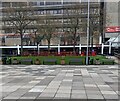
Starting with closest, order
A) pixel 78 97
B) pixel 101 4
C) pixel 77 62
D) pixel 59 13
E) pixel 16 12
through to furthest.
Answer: pixel 78 97
pixel 77 62
pixel 16 12
pixel 101 4
pixel 59 13

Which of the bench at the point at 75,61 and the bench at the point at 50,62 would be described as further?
the bench at the point at 50,62

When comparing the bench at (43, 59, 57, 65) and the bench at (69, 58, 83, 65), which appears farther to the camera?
the bench at (43, 59, 57, 65)

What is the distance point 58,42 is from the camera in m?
87.7

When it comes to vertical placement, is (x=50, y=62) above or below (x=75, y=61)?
below

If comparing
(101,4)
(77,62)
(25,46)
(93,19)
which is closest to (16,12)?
(93,19)

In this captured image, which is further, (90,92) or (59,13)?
(59,13)

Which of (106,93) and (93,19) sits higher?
(93,19)

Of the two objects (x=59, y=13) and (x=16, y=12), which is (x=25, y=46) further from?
Result: (x=16, y=12)

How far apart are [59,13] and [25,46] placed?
18467 millimetres

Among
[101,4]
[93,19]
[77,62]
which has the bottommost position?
[77,62]

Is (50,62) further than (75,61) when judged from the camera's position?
Yes

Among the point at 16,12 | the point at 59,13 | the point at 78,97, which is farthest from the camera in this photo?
the point at 59,13

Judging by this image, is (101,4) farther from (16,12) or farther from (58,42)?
(16,12)

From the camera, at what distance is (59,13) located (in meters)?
90.9
